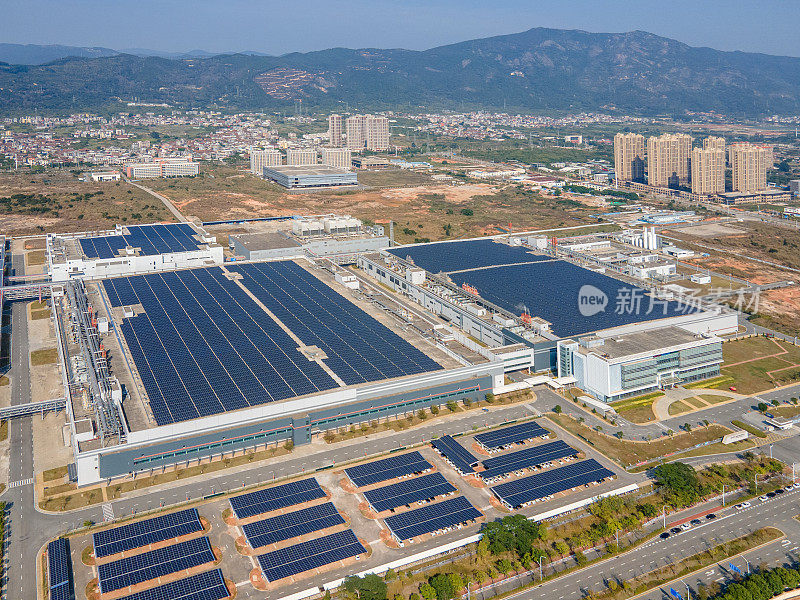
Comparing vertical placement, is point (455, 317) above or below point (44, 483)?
above

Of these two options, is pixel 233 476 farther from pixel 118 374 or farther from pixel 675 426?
pixel 675 426

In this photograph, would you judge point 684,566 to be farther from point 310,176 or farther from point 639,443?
point 310,176

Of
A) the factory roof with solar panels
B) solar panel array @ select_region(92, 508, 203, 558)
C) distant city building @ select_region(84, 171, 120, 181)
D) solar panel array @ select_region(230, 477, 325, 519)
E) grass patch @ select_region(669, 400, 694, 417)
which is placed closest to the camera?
solar panel array @ select_region(92, 508, 203, 558)

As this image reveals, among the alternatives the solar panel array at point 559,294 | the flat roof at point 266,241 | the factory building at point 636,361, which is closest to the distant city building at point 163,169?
the flat roof at point 266,241

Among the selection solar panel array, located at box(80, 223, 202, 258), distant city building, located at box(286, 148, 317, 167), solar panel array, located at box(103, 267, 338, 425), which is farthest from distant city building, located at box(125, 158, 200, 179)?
solar panel array, located at box(103, 267, 338, 425)

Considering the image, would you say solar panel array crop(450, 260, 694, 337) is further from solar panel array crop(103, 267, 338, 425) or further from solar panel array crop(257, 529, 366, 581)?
solar panel array crop(257, 529, 366, 581)

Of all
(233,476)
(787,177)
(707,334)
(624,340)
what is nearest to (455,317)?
(624,340)

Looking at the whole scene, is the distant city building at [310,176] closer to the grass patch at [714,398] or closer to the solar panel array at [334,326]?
the solar panel array at [334,326]
